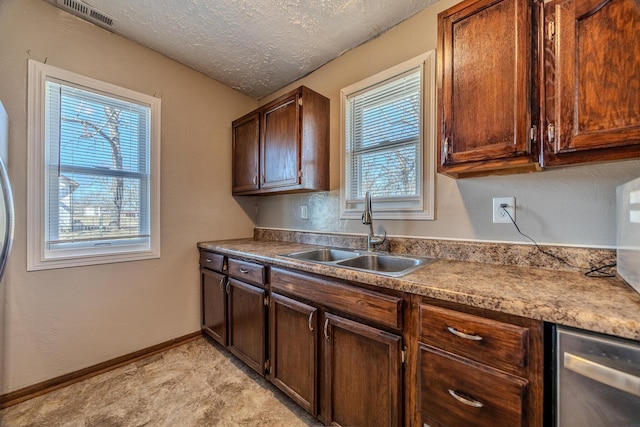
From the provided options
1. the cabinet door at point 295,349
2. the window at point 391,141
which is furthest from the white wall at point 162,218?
the window at point 391,141

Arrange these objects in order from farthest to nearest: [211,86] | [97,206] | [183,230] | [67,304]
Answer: [211,86] → [183,230] → [97,206] → [67,304]

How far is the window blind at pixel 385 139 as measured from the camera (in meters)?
1.73

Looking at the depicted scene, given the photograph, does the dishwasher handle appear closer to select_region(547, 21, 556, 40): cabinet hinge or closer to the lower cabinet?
the lower cabinet

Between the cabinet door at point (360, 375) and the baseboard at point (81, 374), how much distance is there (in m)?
1.61

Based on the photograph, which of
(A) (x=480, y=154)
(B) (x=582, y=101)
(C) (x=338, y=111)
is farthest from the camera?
(C) (x=338, y=111)

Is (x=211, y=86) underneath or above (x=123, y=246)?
above

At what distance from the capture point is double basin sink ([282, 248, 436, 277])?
1.55 metres

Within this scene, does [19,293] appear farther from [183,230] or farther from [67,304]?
[183,230]

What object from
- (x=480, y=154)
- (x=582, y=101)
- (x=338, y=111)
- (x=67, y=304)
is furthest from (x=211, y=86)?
(x=582, y=101)

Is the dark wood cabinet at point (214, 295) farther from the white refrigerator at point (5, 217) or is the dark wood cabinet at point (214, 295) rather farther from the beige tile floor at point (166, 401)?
the white refrigerator at point (5, 217)

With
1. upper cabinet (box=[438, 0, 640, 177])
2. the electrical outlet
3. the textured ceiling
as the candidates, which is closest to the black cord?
the electrical outlet

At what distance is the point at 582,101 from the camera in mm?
928

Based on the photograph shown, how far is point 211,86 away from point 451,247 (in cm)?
257

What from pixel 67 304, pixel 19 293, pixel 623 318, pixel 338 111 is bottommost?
pixel 67 304
